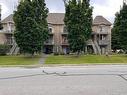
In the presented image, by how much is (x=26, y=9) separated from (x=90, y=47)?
24.9 meters

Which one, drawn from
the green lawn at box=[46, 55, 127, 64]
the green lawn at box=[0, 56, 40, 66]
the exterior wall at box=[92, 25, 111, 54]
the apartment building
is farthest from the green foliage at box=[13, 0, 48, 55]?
the exterior wall at box=[92, 25, 111, 54]

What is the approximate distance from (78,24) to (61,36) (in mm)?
22069

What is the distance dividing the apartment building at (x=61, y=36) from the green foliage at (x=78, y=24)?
60.8 ft

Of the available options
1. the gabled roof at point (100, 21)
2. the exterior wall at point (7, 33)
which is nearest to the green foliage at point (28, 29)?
the exterior wall at point (7, 33)

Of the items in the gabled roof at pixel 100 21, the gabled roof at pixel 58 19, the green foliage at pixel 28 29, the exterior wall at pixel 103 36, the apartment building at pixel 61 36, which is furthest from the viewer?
the gabled roof at pixel 100 21

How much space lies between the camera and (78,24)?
157ft

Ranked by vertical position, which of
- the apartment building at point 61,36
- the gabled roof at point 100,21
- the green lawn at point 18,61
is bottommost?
the green lawn at point 18,61

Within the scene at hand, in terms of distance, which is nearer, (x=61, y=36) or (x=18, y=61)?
(x=18, y=61)

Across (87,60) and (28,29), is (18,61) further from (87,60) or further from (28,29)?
(87,60)

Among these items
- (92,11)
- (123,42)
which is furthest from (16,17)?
(123,42)

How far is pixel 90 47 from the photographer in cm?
6888

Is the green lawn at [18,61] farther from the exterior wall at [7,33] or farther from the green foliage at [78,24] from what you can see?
the exterior wall at [7,33]

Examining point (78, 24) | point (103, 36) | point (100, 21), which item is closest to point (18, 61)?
point (78, 24)

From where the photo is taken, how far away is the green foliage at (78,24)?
47656 millimetres
